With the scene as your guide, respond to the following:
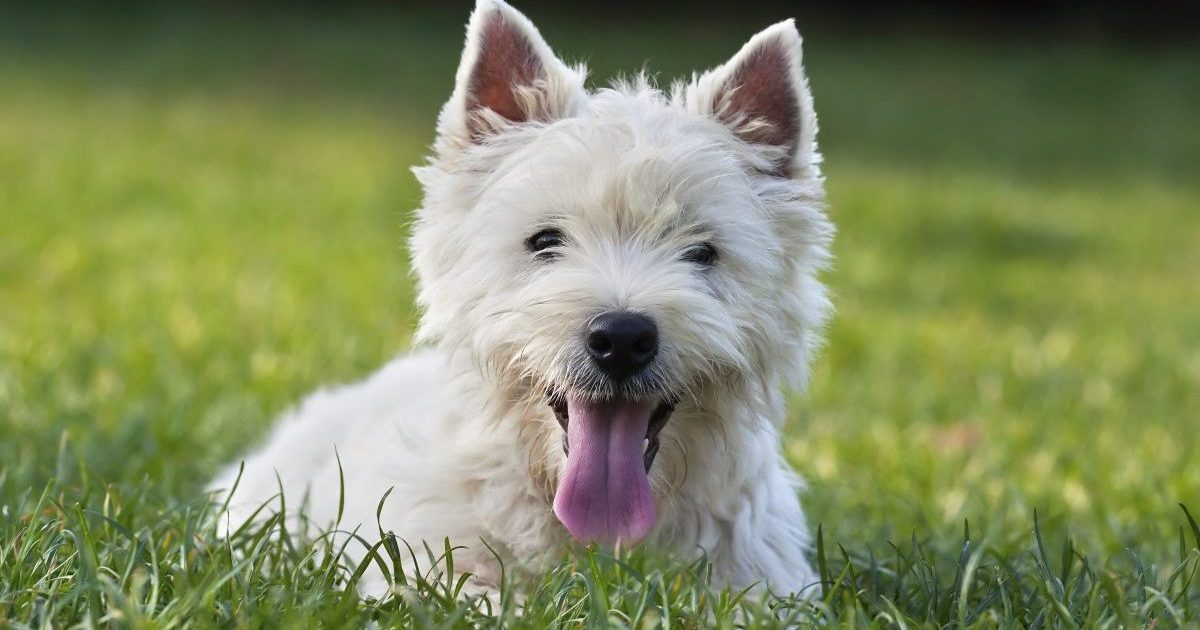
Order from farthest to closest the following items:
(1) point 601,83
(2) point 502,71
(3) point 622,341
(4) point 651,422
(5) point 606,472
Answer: (1) point 601,83 < (2) point 502,71 < (4) point 651,422 < (5) point 606,472 < (3) point 622,341

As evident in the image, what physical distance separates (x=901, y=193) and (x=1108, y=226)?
2.18 metres

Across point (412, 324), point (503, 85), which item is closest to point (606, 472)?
point (503, 85)

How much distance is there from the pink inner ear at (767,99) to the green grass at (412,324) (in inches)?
50.3

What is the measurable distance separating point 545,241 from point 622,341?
0.48 metres

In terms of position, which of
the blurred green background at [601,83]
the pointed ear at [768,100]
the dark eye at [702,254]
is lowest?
the blurred green background at [601,83]

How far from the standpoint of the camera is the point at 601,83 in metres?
4.95

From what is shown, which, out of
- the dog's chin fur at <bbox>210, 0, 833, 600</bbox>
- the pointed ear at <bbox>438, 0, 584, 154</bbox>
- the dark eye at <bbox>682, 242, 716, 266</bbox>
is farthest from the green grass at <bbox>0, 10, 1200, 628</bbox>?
the dark eye at <bbox>682, 242, 716, 266</bbox>

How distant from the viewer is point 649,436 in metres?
4.16

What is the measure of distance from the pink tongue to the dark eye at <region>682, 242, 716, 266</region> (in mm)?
443

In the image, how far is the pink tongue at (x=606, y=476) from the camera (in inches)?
157

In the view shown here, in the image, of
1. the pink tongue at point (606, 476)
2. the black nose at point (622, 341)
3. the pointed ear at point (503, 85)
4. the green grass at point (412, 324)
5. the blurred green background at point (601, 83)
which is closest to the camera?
the green grass at point (412, 324)

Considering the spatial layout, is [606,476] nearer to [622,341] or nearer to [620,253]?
[622,341]

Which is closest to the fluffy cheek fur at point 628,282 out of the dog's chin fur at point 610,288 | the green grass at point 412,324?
the dog's chin fur at point 610,288

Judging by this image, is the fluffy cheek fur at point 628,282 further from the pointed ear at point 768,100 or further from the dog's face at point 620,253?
the pointed ear at point 768,100
